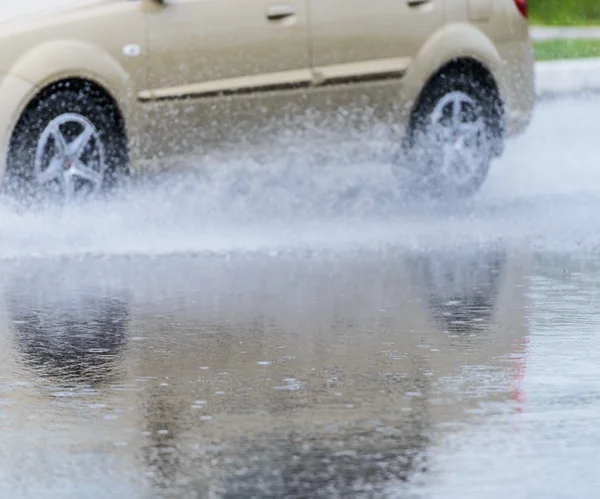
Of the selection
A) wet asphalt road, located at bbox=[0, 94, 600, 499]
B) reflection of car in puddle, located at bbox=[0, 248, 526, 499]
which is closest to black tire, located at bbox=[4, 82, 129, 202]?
wet asphalt road, located at bbox=[0, 94, 600, 499]

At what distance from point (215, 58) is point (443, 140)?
1753mm

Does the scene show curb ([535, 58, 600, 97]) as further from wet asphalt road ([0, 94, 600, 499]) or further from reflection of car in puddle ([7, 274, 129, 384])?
reflection of car in puddle ([7, 274, 129, 384])

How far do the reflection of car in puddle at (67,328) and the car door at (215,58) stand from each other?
4.54 ft

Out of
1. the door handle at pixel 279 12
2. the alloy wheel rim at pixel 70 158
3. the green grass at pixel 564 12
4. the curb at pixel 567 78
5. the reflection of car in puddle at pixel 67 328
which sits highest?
the door handle at pixel 279 12

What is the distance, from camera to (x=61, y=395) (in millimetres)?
6137

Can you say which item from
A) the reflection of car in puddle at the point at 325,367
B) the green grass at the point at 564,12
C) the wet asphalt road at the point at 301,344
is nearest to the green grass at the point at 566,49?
the green grass at the point at 564,12

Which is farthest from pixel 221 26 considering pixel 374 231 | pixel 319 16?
pixel 374 231

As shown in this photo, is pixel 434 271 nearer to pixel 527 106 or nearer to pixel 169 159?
pixel 169 159

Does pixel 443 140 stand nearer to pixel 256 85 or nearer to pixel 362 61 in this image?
pixel 362 61

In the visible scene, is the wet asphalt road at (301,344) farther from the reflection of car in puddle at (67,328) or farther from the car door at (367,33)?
the car door at (367,33)

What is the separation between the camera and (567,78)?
1862 cm

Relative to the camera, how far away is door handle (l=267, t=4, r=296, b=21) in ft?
33.7

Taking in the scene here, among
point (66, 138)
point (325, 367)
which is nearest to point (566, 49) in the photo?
point (66, 138)

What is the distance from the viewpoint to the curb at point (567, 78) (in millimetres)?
18359
